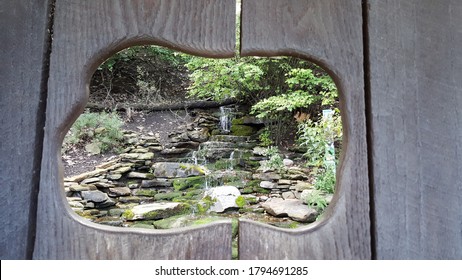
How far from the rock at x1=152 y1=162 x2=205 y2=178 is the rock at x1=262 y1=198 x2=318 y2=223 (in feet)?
5.87

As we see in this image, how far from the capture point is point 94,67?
1.58 ft

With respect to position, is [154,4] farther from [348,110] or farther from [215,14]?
[348,110]

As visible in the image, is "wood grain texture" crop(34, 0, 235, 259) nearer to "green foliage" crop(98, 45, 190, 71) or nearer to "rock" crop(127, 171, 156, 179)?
"rock" crop(127, 171, 156, 179)

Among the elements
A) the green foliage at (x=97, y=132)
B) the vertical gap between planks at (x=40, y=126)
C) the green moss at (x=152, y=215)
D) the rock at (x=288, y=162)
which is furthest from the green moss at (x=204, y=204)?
the vertical gap between planks at (x=40, y=126)

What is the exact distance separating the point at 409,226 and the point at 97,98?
830 cm

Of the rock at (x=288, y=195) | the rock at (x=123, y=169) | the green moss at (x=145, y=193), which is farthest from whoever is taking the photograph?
the rock at (x=123, y=169)

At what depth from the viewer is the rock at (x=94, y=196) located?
4.39m

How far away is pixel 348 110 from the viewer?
48 centimetres

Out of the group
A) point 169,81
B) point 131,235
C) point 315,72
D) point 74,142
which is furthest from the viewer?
point 169,81

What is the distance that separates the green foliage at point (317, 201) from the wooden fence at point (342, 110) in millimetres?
3462

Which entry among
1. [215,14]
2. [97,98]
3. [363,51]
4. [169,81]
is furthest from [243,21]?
[169,81]

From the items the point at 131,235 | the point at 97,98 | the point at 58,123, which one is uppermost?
the point at 97,98

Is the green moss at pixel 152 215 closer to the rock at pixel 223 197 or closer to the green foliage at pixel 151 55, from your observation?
the rock at pixel 223 197

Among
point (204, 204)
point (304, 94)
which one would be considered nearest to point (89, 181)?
point (204, 204)
